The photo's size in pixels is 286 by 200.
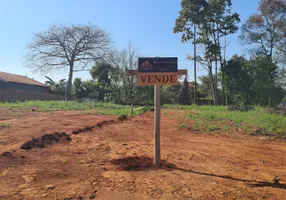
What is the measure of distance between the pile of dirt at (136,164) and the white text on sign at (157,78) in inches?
55.3

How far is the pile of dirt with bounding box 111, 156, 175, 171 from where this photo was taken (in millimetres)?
4762

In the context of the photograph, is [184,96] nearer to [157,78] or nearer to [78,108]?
[78,108]

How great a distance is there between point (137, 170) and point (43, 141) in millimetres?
2676

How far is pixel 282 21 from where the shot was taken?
2786cm

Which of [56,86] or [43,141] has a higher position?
[56,86]

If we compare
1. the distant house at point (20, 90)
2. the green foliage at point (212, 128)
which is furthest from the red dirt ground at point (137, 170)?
the distant house at point (20, 90)

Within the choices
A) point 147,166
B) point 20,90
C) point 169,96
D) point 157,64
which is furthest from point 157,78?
point 169,96

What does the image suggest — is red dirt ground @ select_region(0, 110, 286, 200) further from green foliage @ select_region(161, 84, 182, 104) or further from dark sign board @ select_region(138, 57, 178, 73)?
green foliage @ select_region(161, 84, 182, 104)

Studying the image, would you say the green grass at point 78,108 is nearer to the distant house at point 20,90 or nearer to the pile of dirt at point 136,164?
the pile of dirt at point 136,164

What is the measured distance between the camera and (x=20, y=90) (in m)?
28.5

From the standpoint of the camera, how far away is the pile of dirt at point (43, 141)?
229 inches

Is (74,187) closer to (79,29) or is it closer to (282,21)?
(79,29)

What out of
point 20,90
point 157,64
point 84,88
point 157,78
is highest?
point 84,88

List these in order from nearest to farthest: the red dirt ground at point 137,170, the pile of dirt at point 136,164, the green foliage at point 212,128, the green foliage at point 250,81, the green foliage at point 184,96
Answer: the red dirt ground at point 137,170, the pile of dirt at point 136,164, the green foliage at point 212,128, the green foliage at point 250,81, the green foliage at point 184,96
